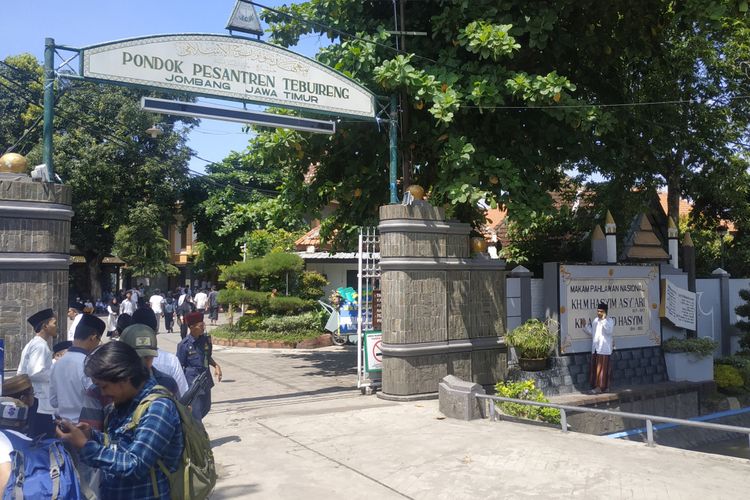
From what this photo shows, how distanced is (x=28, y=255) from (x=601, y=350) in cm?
944

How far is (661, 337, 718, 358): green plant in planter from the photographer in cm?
1321

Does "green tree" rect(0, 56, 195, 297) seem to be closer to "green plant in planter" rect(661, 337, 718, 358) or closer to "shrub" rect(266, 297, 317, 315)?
"shrub" rect(266, 297, 317, 315)

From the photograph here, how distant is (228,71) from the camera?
9.12 meters

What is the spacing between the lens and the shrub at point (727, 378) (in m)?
13.6

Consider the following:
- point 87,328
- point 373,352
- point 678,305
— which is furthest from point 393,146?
point 678,305

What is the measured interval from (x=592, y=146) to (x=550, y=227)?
18.4 feet

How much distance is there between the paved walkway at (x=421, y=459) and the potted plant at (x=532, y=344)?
7.30 ft

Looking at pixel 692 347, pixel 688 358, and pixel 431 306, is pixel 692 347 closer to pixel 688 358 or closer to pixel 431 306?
pixel 688 358

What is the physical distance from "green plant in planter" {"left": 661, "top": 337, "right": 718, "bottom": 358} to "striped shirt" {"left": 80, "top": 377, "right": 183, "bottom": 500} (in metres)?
12.6

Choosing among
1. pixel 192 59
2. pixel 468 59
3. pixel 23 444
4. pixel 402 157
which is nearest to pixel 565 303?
pixel 402 157

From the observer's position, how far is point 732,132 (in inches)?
623

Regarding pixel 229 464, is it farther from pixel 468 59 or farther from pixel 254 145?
pixel 468 59

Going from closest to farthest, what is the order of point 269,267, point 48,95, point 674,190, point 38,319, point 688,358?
point 38,319
point 48,95
point 688,358
point 674,190
point 269,267

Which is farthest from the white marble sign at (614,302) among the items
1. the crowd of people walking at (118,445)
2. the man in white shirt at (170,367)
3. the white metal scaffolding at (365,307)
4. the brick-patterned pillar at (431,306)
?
the crowd of people walking at (118,445)
